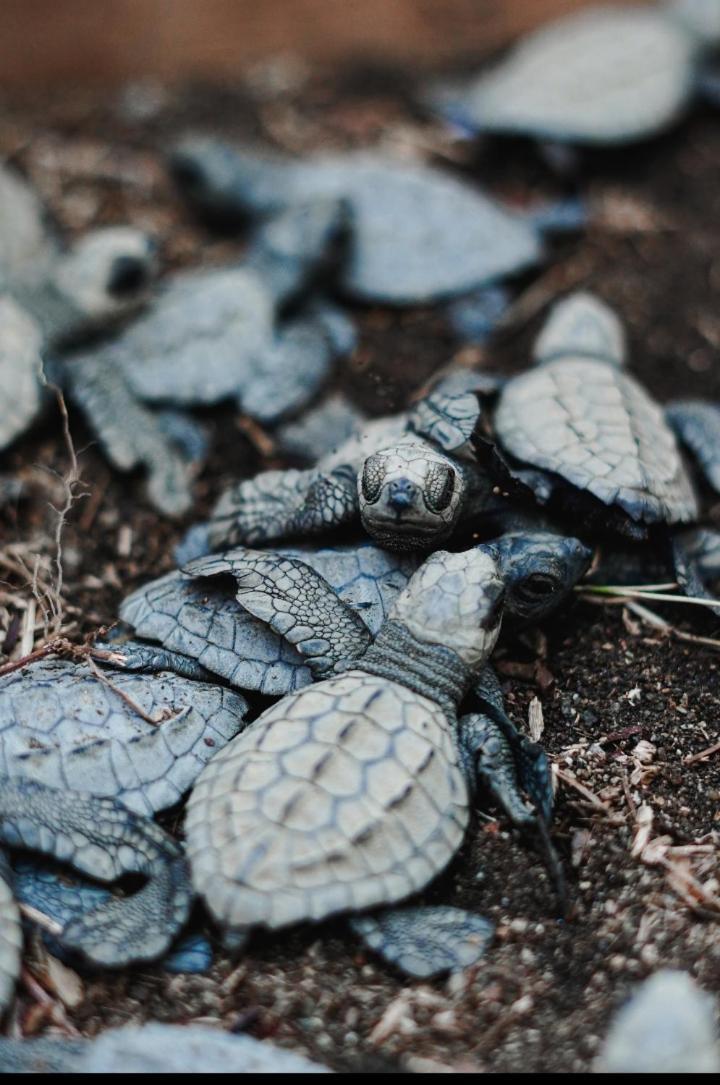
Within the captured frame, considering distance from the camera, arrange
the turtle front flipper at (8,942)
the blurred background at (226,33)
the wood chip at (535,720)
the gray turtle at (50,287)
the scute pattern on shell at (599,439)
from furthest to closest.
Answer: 1. the blurred background at (226,33)
2. the gray turtle at (50,287)
3. the scute pattern on shell at (599,439)
4. the wood chip at (535,720)
5. the turtle front flipper at (8,942)

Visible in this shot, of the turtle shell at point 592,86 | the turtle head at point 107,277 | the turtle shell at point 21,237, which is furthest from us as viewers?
the turtle shell at point 592,86

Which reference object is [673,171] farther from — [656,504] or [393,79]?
[656,504]

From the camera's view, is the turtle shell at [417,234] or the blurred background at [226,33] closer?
the turtle shell at [417,234]

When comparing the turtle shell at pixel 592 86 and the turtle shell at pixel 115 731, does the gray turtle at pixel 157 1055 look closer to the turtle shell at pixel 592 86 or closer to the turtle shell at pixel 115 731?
the turtle shell at pixel 115 731

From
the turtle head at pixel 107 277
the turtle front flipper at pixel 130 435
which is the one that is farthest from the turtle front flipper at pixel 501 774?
the turtle head at pixel 107 277

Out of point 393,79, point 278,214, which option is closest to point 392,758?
point 278,214

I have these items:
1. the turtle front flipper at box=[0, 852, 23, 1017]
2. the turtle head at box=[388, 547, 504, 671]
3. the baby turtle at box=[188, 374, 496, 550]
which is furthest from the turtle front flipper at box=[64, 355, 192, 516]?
the turtle front flipper at box=[0, 852, 23, 1017]

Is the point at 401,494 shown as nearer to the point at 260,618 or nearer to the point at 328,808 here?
the point at 260,618
